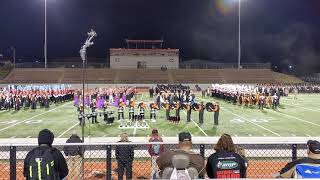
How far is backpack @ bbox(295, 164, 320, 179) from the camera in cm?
407

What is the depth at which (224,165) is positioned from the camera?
172 inches

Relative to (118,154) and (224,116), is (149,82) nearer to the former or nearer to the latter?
(224,116)

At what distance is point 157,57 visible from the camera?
71.4 meters

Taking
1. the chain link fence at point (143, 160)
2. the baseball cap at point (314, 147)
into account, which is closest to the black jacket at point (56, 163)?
the baseball cap at point (314, 147)

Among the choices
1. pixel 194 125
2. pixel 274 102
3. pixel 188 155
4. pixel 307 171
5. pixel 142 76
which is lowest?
pixel 194 125

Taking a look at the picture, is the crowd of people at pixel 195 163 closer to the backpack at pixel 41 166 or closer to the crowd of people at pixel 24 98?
the backpack at pixel 41 166

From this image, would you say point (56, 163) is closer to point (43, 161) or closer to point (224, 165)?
point (43, 161)

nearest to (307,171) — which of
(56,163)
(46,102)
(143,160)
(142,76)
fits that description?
(56,163)

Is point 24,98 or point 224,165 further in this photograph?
point 24,98

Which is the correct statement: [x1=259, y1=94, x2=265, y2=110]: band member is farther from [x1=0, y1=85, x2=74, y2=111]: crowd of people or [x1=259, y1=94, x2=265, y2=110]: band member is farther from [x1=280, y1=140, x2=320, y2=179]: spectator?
[x1=280, y1=140, x2=320, y2=179]: spectator

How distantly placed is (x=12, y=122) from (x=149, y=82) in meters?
42.3

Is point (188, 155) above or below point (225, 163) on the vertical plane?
above

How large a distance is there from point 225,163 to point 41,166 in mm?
1928

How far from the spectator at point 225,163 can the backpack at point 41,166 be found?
1.67 m
